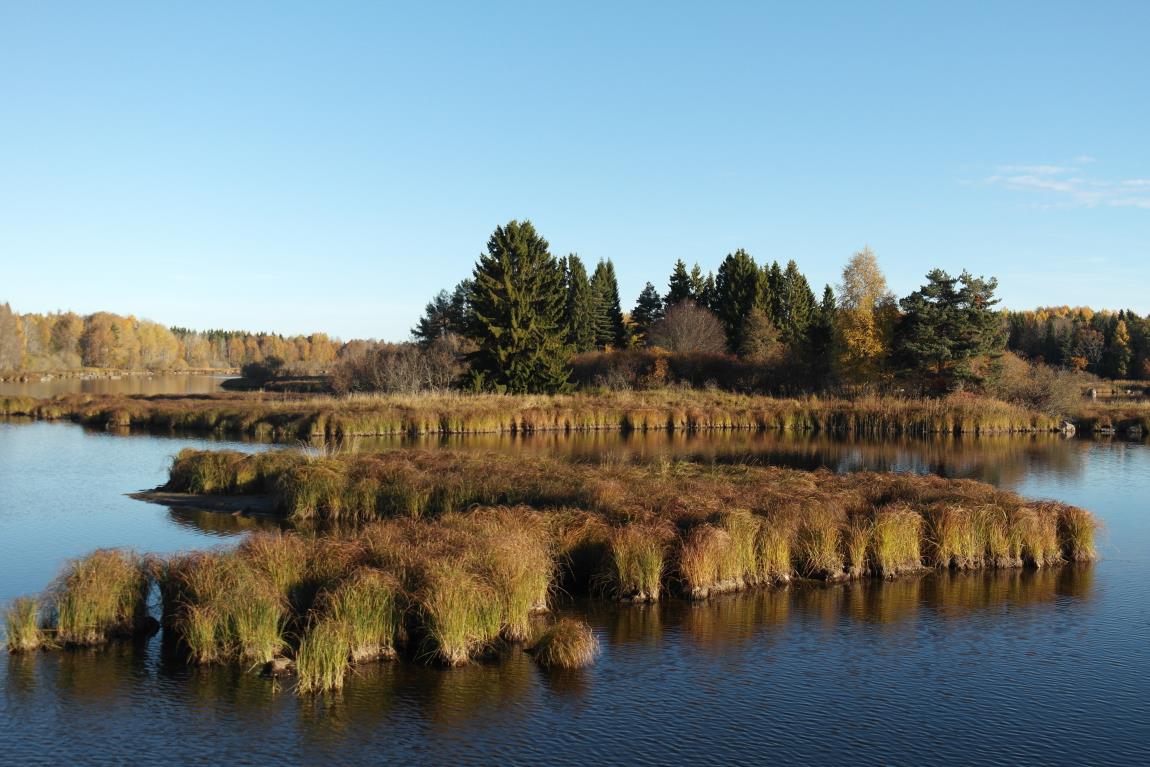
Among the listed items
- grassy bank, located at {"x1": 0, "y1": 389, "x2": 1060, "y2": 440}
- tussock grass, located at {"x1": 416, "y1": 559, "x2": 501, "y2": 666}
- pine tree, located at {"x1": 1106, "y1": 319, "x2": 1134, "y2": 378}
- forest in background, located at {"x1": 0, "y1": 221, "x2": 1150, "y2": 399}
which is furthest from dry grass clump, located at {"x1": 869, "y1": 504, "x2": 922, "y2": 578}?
pine tree, located at {"x1": 1106, "y1": 319, "x2": 1134, "y2": 378}

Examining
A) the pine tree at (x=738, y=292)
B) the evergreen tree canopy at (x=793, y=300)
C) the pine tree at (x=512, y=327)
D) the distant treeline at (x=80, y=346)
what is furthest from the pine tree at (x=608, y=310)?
the distant treeline at (x=80, y=346)

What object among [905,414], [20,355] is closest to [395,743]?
[905,414]

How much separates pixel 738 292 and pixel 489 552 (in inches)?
2941

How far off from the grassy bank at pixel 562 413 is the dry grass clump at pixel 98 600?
30659 mm

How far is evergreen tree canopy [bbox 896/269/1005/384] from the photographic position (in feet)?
186

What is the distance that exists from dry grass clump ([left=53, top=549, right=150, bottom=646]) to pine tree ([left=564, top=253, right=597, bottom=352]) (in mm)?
74559

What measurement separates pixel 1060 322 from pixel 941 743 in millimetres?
125707

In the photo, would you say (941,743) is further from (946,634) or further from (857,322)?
(857,322)

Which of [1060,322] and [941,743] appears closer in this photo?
[941,743]

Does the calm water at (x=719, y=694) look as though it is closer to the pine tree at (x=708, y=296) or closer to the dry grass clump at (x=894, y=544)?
the dry grass clump at (x=894, y=544)

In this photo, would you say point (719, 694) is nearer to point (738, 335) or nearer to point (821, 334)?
point (821, 334)

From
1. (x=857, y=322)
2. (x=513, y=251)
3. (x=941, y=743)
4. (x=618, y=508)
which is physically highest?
(x=513, y=251)

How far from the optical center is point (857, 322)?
60.2 meters

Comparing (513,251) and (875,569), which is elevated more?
(513,251)
